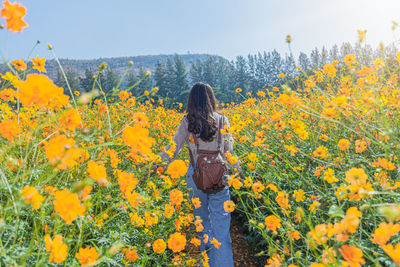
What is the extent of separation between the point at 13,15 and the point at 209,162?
1.70 m

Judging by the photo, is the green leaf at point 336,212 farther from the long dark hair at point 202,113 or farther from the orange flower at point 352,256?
the long dark hair at point 202,113

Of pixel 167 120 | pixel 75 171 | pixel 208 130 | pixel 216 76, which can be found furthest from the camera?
pixel 216 76

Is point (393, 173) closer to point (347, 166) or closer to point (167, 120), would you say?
point (347, 166)

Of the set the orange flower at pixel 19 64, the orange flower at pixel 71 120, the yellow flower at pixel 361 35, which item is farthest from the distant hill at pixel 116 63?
the orange flower at pixel 71 120

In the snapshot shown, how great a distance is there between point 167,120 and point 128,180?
A: 13.1ft

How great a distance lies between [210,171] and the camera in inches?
90.1

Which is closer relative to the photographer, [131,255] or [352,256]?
[352,256]

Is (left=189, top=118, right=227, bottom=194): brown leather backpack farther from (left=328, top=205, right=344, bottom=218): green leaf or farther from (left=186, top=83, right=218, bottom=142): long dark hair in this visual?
(left=328, top=205, right=344, bottom=218): green leaf

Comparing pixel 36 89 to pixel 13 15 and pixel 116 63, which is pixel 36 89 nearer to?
pixel 13 15

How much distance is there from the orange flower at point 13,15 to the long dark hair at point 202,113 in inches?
61.0

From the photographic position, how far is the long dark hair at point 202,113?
235 centimetres

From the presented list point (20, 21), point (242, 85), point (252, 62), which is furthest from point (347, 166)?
point (252, 62)

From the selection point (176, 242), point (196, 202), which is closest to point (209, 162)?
point (196, 202)

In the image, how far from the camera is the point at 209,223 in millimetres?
2588
